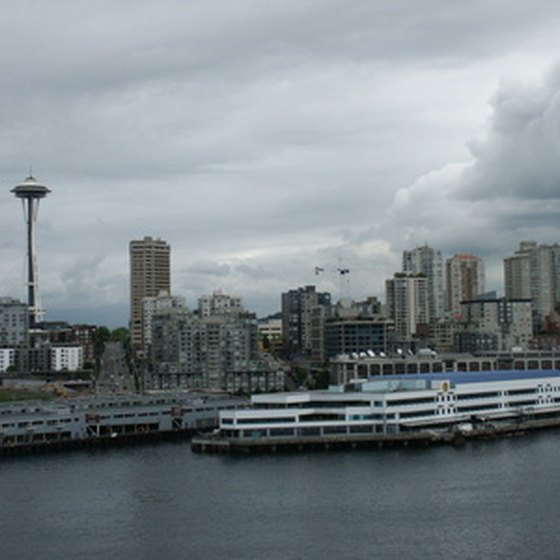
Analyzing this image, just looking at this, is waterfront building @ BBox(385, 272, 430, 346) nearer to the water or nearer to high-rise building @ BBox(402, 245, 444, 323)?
high-rise building @ BBox(402, 245, 444, 323)

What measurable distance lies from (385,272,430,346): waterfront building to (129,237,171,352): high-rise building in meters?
26.3

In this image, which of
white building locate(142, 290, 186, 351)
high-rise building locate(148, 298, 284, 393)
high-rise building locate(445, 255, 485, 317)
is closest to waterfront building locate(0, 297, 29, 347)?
white building locate(142, 290, 186, 351)

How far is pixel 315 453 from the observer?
3600 cm

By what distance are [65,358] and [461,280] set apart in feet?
157

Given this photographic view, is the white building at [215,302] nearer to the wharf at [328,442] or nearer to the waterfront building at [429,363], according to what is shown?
the waterfront building at [429,363]

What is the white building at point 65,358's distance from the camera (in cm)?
7938

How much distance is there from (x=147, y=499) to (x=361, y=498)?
5.68 meters

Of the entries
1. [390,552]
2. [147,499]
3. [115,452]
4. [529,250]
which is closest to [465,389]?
[115,452]

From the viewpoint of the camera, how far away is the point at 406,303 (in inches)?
3826

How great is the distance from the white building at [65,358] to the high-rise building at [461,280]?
142 ft

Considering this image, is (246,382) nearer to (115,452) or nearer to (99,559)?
A: (115,452)

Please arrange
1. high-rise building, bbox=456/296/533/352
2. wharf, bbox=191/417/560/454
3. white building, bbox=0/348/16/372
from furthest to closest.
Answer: high-rise building, bbox=456/296/533/352, white building, bbox=0/348/16/372, wharf, bbox=191/417/560/454

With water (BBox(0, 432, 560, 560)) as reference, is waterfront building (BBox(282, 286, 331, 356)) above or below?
above

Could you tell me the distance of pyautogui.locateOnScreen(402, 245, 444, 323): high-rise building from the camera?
104m
